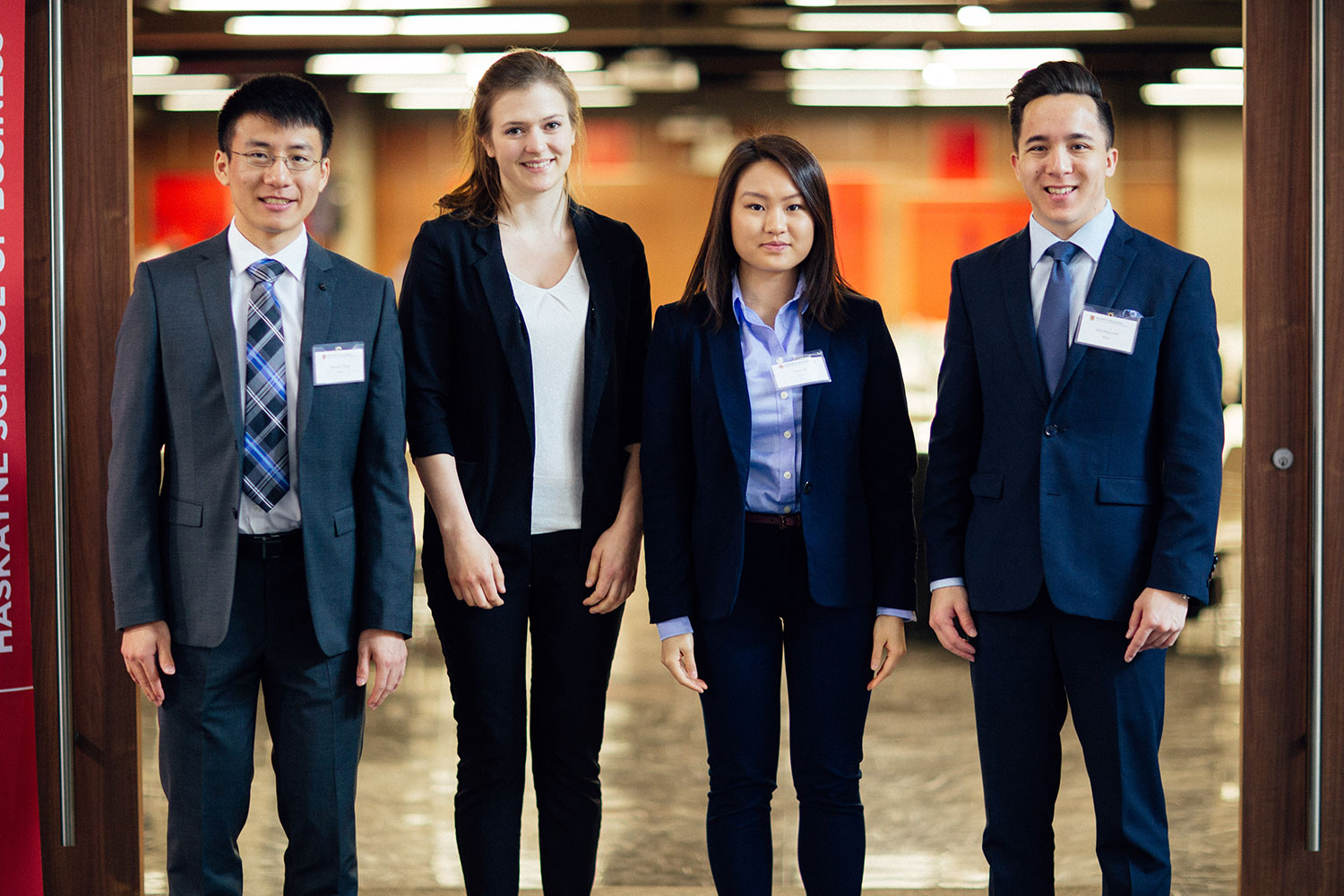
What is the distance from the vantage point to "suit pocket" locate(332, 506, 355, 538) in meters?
2.03

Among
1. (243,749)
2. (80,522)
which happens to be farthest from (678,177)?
(243,749)

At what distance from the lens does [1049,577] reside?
6.45ft

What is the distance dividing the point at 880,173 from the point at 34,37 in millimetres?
3004

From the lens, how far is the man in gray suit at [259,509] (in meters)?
1.99

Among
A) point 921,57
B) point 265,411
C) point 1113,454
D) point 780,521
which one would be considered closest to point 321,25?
point 921,57

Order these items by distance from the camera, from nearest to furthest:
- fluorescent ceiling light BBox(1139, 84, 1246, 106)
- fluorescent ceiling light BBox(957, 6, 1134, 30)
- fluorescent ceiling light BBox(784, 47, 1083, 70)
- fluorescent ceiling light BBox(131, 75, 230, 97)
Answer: fluorescent ceiling light BBox(1139, 84, 1246, 106), fluorescent ceiling light BBox(131, 75, 230, 97), fluorescent ceiling light BBox(957, 6, 1134, 30), fluorescent ceiling light BBox(784, 47, 1083, 70)

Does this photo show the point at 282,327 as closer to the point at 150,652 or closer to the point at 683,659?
Answer: the point at 150,652

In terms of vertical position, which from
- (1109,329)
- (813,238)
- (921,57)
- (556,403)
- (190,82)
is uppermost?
(921,57)

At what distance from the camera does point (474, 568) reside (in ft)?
6.97

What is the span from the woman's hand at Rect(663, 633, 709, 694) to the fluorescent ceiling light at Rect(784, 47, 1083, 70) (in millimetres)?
2745

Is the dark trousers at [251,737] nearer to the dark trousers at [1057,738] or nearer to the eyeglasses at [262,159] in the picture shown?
the eyeglasses at [262,159]

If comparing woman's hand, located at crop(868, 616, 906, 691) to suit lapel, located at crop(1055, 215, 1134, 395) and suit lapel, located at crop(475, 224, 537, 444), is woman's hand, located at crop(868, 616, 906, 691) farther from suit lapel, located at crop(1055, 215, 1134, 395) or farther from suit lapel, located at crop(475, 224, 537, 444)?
suit lapel, located at crop(475, 224, 537, 444)

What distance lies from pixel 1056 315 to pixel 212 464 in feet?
5.17

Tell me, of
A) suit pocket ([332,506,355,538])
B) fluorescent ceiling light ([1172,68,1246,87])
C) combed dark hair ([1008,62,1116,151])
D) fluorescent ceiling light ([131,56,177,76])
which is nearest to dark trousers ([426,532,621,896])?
suit pocket ([332,506,355,538])
